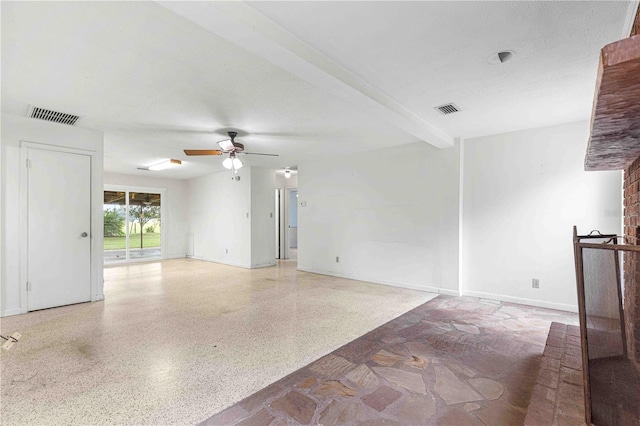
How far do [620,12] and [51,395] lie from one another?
14.6 ft

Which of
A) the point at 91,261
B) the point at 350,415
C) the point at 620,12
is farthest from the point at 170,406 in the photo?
the point at 620,12

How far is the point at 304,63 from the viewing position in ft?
7.55

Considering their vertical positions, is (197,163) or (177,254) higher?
(197,163)

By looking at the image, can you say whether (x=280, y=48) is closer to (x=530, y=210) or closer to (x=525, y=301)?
(x=530, y=210)

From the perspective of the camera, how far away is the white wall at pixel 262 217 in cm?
753

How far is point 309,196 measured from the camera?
272 inches

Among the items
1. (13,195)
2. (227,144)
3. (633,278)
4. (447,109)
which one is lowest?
(633,278)

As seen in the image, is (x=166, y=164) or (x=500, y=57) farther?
(x=166, y=164)

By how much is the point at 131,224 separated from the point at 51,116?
17.7 feet

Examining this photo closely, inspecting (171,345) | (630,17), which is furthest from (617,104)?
(171,345)

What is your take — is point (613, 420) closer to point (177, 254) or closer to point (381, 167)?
point (381, 167)

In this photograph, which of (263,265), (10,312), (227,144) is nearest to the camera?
(10,312)

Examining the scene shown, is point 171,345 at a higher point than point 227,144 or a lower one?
lower

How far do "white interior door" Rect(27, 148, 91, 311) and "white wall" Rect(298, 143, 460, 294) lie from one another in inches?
156
